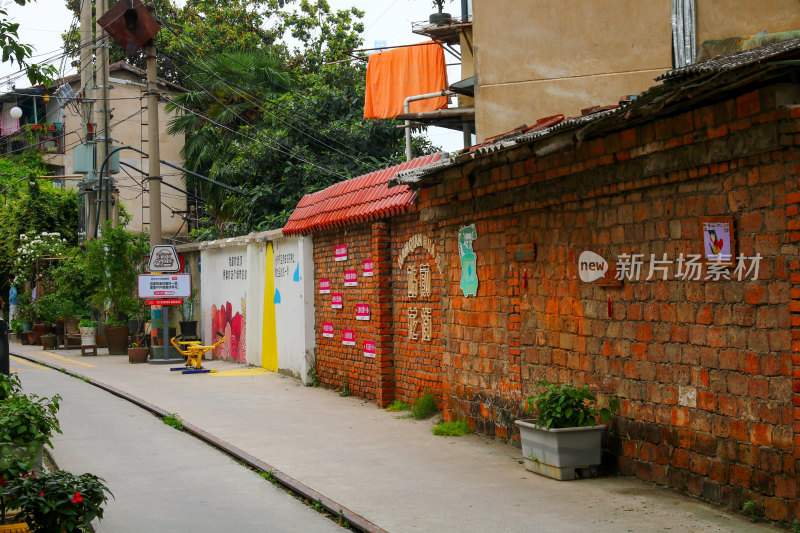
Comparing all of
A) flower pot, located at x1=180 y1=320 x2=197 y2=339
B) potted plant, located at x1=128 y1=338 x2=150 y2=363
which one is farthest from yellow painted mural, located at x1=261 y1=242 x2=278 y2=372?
potted plant, located at x1=128 y1=338 x2=150 y2=363

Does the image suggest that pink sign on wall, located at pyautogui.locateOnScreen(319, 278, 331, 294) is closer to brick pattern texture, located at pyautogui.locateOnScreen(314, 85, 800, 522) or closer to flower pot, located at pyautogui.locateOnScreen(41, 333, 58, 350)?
brick pattern texture, located at pyautogui.locateOnScreen(314, 85, 800, 522)

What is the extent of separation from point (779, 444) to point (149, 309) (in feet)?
72.9

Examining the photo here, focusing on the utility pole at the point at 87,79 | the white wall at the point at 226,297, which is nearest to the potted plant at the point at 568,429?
the white wall at the point at 226,297

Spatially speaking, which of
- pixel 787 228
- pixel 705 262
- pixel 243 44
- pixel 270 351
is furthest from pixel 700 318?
pixel 243 44

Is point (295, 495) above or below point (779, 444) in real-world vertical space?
below

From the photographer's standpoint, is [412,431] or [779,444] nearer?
[779,444]

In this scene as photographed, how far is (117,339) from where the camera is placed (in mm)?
26250

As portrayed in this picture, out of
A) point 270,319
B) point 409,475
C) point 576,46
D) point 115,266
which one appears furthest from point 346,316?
point 115,266

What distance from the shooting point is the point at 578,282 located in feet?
29.0

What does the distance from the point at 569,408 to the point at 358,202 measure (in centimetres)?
695

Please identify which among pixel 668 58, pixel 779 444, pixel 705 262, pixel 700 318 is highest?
pixel 668 58

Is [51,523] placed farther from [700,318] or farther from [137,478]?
[700,318]

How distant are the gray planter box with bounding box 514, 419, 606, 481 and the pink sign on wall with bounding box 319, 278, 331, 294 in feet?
26.2

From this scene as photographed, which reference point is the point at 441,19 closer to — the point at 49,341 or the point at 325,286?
the point at 325,286
